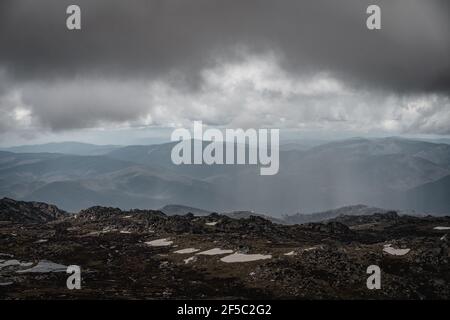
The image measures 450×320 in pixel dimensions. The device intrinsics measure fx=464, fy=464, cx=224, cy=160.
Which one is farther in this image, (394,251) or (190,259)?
(190,259)

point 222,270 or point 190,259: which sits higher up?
point 222,270

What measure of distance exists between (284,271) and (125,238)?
8918 centimetres

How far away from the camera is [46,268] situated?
455 ft

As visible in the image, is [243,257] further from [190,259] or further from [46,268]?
[46,268]

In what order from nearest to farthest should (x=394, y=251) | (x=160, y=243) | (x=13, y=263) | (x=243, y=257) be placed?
(x=13, y=263)
(x=243, y=257)
(x=394, y=251)
(x=160, y=243)

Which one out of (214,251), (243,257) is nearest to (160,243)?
(214,251)

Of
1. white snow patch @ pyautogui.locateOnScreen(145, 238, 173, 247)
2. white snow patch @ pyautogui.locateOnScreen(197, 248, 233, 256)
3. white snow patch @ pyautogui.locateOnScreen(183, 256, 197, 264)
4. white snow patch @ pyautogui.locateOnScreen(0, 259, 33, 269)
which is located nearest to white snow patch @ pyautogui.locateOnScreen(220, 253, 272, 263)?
white snow patch @ pyautogui.locateOnScreen(197, 248, 233, 256)

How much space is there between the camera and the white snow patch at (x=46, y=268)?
13543cm

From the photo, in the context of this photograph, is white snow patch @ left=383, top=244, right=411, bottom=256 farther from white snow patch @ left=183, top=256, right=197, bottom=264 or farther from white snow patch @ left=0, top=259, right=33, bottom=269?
white snow patch @ left=0, top=259, right=33, bottom=269

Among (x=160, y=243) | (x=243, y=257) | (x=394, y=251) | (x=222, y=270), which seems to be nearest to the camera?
(x=222, y=270)

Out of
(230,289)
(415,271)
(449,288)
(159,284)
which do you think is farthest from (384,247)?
(159,284)

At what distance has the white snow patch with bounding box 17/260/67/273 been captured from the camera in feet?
444

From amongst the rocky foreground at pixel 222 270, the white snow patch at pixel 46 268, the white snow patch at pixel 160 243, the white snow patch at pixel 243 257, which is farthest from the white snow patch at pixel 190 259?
the white snow patch at pixel 46 268

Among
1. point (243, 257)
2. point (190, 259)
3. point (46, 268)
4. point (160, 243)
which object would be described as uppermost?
point (46, 268)
